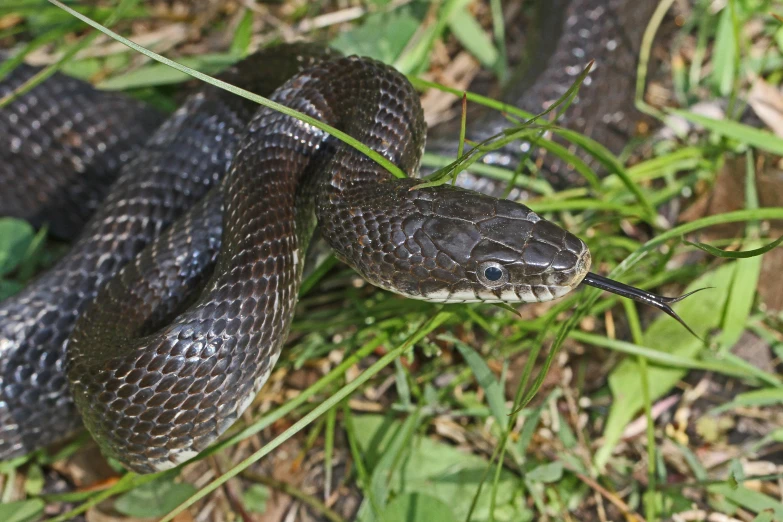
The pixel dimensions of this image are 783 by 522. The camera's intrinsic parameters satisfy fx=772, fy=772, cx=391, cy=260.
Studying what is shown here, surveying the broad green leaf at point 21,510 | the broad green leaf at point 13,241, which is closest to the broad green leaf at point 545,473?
the broad green leaf at point 21,510

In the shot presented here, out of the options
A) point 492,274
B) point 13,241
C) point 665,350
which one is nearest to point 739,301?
point 665,350

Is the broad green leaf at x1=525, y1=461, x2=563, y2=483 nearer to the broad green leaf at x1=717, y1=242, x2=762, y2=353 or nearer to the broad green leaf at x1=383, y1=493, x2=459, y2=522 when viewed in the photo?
the broad green leaf at x1=383, y1=493, x2=459, y2=522

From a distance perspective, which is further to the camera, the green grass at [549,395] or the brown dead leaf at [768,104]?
the brown dead leaf at [768,104]

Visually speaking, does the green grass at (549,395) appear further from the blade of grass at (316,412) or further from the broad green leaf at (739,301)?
the blade of grass at (316,412)

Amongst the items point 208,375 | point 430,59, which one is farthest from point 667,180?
point 208,375

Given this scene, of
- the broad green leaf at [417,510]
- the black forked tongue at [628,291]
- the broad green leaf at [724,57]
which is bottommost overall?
the broad green leaf at [417,510]

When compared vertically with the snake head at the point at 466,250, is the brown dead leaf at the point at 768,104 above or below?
above
